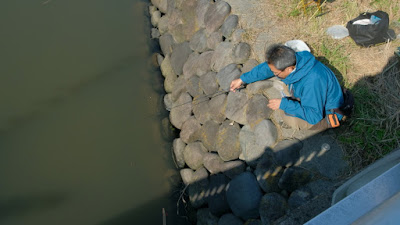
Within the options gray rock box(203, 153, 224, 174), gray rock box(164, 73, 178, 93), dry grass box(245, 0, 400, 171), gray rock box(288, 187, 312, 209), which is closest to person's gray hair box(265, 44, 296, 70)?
dry grass box(245, 0, 400, 171)

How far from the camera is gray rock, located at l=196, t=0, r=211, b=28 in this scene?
5.27 meters

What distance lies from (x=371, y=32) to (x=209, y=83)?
217cm

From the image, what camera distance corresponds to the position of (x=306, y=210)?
2574mm

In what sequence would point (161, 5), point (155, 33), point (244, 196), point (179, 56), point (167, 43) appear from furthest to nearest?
point (161, 5) < point (155, 33) < point (167, 43) < point (179, 56) < point (244, 196)

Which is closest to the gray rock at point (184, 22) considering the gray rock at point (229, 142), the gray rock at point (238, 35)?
the gray rock at point (238, 35)

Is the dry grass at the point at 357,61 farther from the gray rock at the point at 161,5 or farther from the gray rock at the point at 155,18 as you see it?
the gray rock at the point at 155,18

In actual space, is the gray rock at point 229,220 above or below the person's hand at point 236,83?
below

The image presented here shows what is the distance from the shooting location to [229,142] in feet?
13.2

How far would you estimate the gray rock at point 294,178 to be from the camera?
3227 millimetres

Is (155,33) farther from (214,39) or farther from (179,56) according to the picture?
(214,39)

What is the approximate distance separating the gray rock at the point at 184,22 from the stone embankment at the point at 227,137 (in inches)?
0.7

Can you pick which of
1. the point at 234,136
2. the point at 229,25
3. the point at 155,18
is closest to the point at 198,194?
the point at 234,136

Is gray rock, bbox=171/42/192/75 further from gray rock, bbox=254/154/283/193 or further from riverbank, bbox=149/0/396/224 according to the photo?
gray rock, bbox=254/154/283/193

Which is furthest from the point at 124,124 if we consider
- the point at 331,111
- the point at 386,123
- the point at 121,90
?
the point at 386,123
